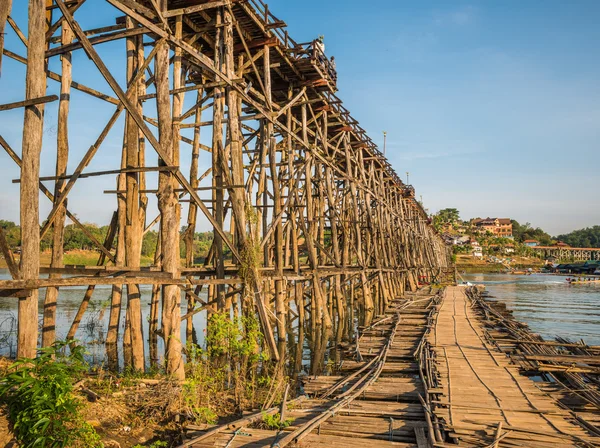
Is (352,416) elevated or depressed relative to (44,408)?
depressed

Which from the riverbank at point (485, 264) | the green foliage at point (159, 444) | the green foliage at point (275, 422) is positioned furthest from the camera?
the riverbank at point (485, 264)

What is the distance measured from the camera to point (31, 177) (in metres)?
4.70

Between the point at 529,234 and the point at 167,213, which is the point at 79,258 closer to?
the point at 167,213

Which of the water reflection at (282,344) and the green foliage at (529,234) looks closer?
the water reflection at (282,344)

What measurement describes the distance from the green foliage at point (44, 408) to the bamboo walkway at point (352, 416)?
110 centimetres

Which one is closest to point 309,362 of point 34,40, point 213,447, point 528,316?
point 213,447

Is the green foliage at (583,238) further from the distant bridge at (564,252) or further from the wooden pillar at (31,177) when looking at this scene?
the wooden pillar at (31,177)

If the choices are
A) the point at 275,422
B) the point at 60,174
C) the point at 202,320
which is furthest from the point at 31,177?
the point at 202,320

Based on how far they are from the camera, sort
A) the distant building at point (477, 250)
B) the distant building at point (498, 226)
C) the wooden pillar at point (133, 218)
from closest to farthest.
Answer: the wooden pillar at point (133, 218) < the distant building at point (477, 250) < the distant building at point (498, 226)

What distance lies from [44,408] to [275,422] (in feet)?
7.43

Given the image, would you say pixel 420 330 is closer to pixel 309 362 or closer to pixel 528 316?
pixel 309 362

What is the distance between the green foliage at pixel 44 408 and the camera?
3.83 meters

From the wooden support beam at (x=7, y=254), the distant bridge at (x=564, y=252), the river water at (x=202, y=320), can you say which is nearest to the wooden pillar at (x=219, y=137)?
the river water at (x=202, y=320)

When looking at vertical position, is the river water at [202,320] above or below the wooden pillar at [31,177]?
below
